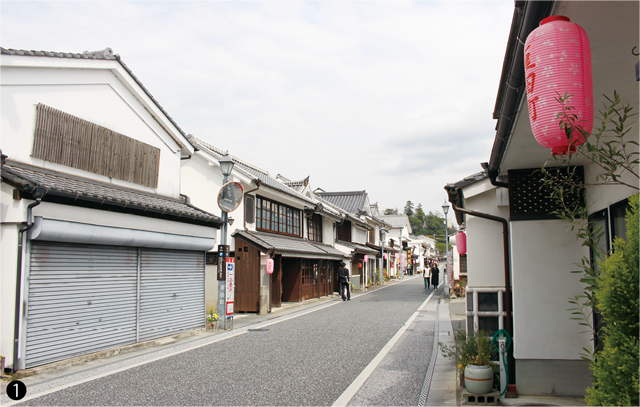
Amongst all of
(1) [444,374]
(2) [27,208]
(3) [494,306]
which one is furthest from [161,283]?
(3) [494,306]

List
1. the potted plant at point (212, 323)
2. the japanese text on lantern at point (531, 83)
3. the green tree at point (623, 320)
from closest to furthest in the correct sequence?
the green tree at point (623, 320)
the japanese text on lantern at point (531, 83)
the potted plant at point (212, 323)

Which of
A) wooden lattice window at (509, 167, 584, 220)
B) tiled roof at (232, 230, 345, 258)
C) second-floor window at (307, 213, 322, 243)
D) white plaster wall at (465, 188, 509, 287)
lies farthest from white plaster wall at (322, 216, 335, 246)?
wooden lattice window at (509, 167, 584, 220)

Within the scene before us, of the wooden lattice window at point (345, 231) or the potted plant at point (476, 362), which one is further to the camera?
the wooden lattice window at point (345, 231)

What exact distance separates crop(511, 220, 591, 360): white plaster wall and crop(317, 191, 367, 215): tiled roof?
A: 35.4m

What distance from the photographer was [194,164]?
19.1 meters

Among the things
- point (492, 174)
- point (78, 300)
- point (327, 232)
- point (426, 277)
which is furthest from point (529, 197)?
point (426, 277)

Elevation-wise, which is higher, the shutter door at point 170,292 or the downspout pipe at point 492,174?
the downspout pipe at point 492,174

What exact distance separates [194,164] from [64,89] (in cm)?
888

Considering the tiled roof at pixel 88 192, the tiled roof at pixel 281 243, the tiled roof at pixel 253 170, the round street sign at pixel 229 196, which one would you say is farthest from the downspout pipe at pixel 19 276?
the tiled roof at pixel 253 170

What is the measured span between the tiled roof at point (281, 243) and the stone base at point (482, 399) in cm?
1251

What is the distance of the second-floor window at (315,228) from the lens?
27091 mm

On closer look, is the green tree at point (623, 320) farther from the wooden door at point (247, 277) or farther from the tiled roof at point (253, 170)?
the tiled roof at point (253, 170)

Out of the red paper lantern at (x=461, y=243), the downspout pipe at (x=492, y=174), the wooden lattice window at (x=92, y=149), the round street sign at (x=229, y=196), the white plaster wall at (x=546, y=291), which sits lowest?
the white plaster wall at (x=546, y=291)

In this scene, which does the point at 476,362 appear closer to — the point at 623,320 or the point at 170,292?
the point at 623,320
